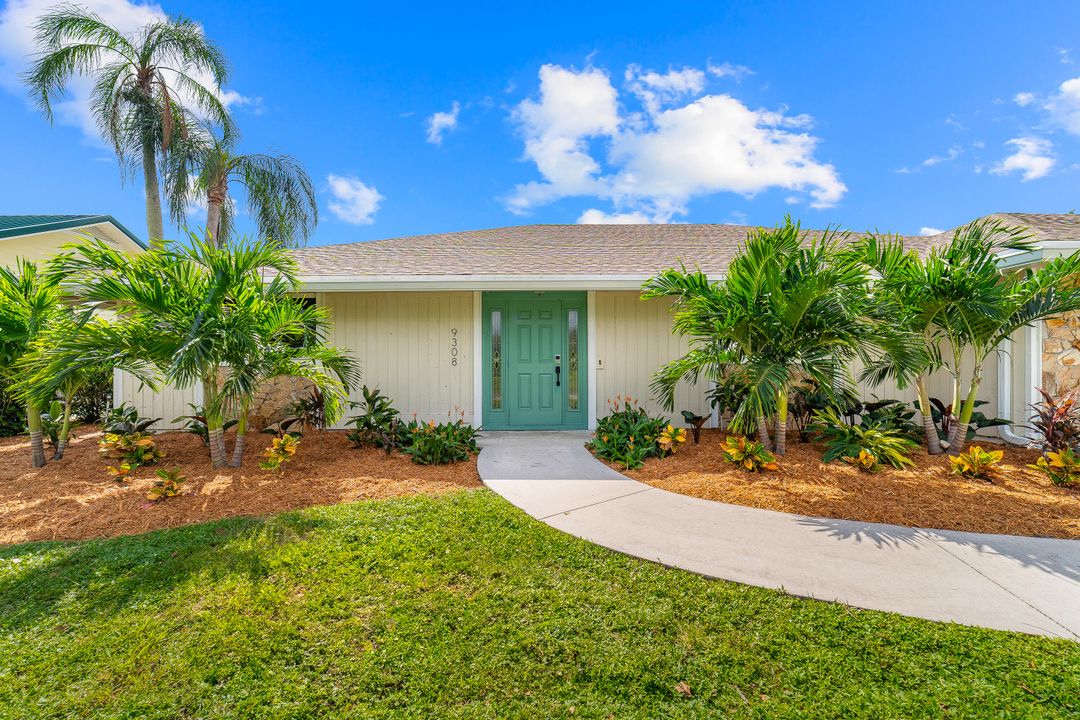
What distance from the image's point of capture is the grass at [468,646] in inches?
69.0

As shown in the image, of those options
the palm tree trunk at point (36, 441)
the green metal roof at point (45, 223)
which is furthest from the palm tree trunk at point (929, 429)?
the green metal roof at point (45, 223)

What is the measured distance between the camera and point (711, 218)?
430 inches

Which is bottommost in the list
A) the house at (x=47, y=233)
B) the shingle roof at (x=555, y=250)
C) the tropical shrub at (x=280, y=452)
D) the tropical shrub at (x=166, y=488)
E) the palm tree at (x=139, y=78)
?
the tropical shrub at (x=166, y=488)

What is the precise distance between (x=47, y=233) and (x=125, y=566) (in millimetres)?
12075

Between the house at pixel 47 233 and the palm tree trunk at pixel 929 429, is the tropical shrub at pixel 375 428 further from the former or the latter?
the house at pixel 47 233

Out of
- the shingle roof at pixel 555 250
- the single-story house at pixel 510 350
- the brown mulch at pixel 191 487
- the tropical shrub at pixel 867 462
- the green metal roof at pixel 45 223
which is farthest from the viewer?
the green metal roof at pixel 45 223

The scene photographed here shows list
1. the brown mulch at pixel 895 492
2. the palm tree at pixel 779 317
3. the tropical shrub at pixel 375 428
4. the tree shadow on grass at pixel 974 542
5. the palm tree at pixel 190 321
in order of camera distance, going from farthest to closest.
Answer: the tropical shrub at pixel 375 428
the palm tree at pixel 779 317
the palm tree at pixel 190 321
the brown mulch at pixel 895 492
the tree shadow on grass at pixel 974 542

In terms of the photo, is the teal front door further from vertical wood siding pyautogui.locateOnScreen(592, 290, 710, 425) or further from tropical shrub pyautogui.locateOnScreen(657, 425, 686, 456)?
tropical shrub pyautogui.locateOnScreen(657, 425, 686, 456)

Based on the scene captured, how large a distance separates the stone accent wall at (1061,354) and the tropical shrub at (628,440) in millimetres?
4984

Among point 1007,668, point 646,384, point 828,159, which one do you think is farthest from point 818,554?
point 828,159

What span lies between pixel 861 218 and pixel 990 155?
5024mm

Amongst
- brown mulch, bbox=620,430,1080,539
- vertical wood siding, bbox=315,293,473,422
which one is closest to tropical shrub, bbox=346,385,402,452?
vertical wood siding, bbox=315,293,473,422

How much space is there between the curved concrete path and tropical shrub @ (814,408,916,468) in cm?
140

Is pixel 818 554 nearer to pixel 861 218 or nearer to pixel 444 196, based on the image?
pixel 861 218
